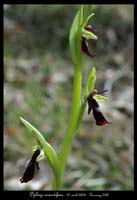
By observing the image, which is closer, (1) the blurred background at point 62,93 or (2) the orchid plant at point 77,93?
(2) the orchid plant at point 77,93

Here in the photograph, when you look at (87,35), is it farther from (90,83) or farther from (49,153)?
(49,153)

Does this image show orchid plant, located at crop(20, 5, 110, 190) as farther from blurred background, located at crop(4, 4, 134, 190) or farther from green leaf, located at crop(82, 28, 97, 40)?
blurred background, located at crop(4, 4, 134, 190)

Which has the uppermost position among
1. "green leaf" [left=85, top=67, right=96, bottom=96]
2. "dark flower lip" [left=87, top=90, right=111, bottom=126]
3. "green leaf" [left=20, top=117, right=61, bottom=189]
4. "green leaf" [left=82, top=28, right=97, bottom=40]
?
"green leaf" [left=82, top=28, right=97, bottom=40]

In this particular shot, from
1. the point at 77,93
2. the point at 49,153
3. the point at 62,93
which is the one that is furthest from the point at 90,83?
the point at 62,93

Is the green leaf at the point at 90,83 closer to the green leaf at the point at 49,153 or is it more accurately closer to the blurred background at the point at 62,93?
the green leaf at the point at 49,153

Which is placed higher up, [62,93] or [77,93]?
[62,93]

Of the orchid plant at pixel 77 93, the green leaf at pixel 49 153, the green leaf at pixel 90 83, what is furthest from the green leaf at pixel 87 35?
the green leaf at pixel 49 153

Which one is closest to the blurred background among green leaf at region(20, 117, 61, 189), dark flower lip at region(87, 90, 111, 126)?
green leaf at region(20, 117, 61, 189)

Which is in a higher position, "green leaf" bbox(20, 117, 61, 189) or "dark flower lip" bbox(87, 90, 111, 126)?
"dark flower lip" bbox(87, 90, 111, 126)

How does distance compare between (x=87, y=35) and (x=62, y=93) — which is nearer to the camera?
(x=87, y=35)
